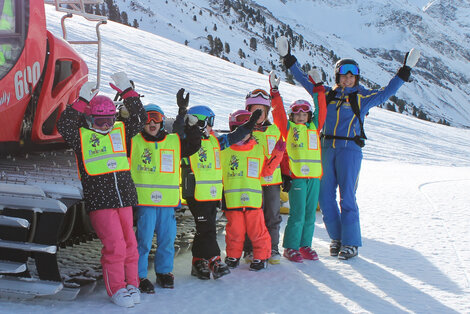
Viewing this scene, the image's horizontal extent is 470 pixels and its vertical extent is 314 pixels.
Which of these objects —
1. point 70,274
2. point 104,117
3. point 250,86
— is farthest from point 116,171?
point 250,86

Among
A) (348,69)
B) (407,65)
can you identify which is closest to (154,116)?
(348,69)

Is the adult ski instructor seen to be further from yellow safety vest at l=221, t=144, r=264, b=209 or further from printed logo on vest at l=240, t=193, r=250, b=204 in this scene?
printed logo on vest at l=240, t=193, r=250, b=204

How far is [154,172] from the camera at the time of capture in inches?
184

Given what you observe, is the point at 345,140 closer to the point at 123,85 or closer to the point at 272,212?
the point at 272,212

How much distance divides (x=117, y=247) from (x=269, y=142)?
2000mm

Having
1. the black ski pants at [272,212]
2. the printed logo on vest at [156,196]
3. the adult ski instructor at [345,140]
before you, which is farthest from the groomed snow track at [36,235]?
the adult ski instructor at [345,140]

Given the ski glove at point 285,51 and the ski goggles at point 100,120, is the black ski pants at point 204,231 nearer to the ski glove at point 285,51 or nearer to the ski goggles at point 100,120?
the ski goggles at point 100,120

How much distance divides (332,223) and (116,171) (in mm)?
2654

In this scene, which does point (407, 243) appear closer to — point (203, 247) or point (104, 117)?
point (203, 247)

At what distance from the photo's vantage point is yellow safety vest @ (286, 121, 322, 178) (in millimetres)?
5836

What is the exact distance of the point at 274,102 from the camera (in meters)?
5.85

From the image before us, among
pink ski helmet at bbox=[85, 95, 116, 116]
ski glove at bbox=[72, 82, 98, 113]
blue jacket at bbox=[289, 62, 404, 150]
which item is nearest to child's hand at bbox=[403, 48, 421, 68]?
blue jacket at bbox=[289, 62, 404, 150]

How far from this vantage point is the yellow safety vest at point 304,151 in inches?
230

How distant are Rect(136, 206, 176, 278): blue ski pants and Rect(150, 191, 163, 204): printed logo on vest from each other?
0.07m
